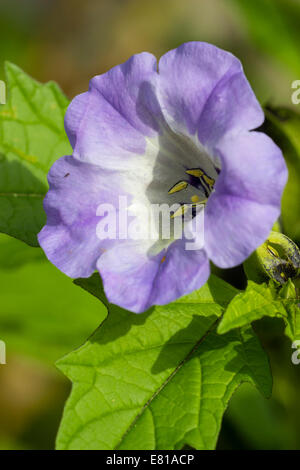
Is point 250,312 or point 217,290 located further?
point 217,290

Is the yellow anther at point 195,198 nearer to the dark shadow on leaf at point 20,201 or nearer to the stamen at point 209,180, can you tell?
the stamen at point 209,180

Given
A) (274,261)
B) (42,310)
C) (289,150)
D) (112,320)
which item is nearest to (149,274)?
(112,320)

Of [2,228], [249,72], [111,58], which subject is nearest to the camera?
[2,228]

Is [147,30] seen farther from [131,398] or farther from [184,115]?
[131,398]

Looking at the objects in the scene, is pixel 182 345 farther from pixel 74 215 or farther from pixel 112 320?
pixel 74 215

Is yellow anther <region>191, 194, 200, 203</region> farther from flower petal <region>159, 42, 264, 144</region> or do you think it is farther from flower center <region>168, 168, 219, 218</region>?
flower petal <region>159, 42, 264, 144</region>

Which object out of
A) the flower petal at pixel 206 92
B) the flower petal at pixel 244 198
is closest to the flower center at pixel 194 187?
the flower petal at pixel 206 92

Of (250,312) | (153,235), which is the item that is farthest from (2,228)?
(250,312)
